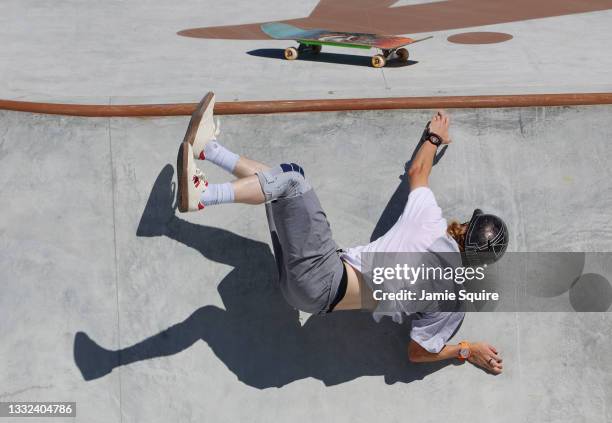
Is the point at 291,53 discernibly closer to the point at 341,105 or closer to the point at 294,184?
the point at 341,105

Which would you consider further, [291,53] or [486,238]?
[291,53]

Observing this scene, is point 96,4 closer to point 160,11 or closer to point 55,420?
point 160,11

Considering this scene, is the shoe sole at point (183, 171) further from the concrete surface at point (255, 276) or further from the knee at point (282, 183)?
the concrete surface at point (255, 276)

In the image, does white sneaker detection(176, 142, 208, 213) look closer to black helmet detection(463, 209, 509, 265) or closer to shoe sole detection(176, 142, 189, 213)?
shoe sole detection(176, 142, 189, 213)

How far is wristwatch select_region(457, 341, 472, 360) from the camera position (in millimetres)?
6027

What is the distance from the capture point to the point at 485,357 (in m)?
6.14

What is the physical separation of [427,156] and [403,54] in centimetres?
281

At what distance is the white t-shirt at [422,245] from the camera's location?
5641mm

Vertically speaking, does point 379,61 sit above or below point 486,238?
above

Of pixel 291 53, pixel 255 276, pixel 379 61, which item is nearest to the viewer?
pixel 255 276

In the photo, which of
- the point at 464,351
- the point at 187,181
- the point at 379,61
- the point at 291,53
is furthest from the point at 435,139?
the point at 291,53

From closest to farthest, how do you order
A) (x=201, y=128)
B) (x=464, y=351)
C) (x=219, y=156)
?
(x=201, y=128), (x=219, y=156), (x=464, y=351)

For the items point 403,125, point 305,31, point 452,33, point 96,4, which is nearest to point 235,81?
point 305,31

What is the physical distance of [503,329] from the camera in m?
6.30
